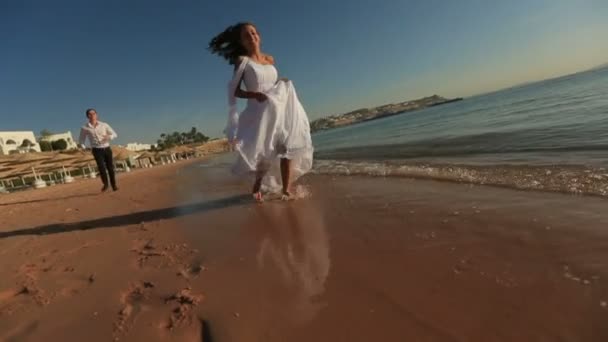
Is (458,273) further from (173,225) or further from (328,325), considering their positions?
(173,225)

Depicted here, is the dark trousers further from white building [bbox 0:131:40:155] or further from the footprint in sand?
white building [bbox 0:131:40:155]

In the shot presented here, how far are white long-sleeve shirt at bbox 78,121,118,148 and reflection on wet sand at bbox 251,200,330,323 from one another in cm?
587

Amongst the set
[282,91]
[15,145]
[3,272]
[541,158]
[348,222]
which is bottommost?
[541,158]

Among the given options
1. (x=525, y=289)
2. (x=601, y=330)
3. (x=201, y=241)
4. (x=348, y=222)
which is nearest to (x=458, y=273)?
(x=525, y=289)

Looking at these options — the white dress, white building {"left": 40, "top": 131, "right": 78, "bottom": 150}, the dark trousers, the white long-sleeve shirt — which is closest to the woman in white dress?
the white dress

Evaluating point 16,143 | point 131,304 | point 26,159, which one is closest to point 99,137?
point 131,304

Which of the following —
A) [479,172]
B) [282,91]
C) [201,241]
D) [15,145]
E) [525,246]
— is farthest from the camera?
[15,145]

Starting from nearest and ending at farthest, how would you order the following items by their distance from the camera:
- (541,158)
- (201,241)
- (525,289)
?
(525,289) → (201,241) → (541,158)

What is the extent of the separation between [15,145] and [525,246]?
92365mm

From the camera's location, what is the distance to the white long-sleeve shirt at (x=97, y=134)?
7391 mm

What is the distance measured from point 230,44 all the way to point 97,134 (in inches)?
205

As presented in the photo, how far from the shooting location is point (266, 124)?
13.2ft

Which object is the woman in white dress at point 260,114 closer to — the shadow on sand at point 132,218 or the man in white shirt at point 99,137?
the shadow on sand at point 132,218

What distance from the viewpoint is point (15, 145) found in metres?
68.6
